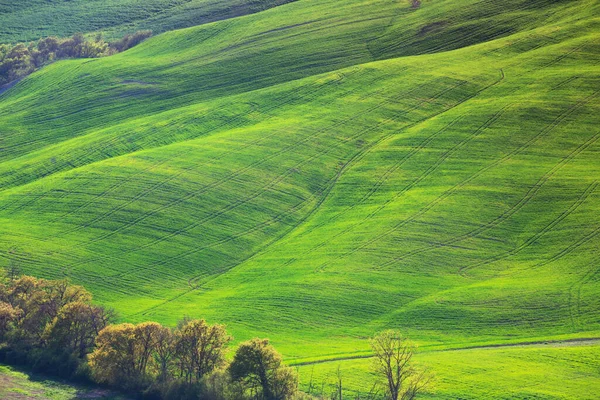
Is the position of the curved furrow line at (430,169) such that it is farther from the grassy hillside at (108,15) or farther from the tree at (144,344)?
the grassy hillside at (108,15)

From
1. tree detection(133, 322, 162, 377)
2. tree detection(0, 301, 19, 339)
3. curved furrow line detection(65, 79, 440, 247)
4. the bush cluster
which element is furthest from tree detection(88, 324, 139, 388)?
curved furrow line detection(65, 79, 440, 247)

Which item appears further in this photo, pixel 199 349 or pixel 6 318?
pixel 6 318

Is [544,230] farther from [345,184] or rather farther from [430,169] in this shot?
[345,184]

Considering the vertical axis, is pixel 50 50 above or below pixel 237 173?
above

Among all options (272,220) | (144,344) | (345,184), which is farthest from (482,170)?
(144,344)

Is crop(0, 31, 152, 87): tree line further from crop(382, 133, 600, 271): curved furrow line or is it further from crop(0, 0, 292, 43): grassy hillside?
crop(382, 133, 600, 271): curved furrow line
